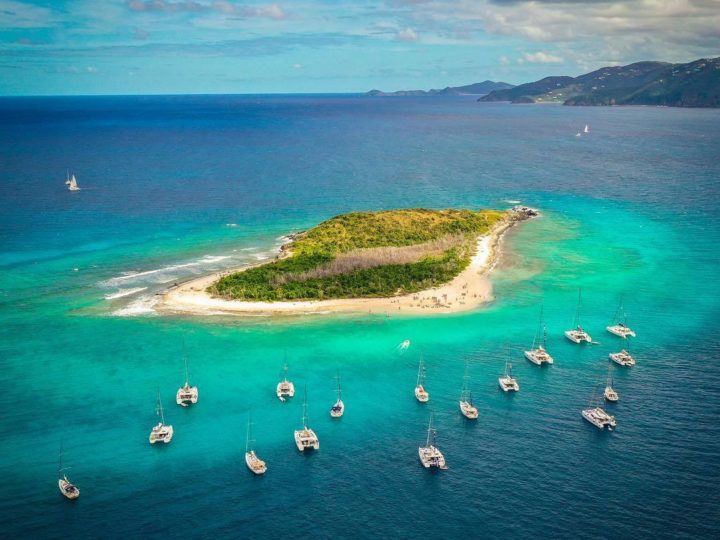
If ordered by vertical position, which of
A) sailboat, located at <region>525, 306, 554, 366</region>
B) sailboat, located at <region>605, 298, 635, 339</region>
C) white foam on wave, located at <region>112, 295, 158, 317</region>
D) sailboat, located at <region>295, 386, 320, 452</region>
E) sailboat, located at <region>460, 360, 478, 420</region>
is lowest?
sailboat, located at <region>295, 386, 320, 452</region>

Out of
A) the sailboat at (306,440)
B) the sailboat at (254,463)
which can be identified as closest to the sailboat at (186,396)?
the sailboat at (254,463)

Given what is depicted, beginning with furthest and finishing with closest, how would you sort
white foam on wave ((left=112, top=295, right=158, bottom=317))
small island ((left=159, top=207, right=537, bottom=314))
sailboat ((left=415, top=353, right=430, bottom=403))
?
small island ((left=159, top=207, right=537, bottom=314)) → white foam on wave ((left=112, top=295, right=158, bottom=317)) → sailboat ((left=415, top=353, right=430, bottom=403))

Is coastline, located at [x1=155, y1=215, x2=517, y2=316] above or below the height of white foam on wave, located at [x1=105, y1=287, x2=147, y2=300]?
above

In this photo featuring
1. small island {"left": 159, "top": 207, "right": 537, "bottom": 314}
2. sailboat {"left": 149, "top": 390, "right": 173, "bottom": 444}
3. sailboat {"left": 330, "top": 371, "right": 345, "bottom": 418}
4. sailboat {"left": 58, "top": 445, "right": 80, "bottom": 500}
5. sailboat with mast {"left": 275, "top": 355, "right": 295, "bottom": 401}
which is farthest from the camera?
small island {"left": 159, "top": 207, "right": 537, "bottom": 314}

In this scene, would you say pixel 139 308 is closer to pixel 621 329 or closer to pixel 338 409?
pixel 338 409

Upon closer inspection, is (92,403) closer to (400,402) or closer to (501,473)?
(400,402)

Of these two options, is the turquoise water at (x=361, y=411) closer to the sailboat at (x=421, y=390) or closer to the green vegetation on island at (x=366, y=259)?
the sailboat at (x=421, y=390)

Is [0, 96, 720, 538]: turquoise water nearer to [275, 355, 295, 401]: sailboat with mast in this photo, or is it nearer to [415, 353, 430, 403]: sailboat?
[415, 353, 430, 403]: sailboat

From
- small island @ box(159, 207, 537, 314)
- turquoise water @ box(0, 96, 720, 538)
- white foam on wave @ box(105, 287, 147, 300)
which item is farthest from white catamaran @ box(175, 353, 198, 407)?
white foam on wave @ box(105, 287, 147, 300)

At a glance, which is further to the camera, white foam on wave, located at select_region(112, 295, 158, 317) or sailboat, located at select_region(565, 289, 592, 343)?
white foam on wave, located at select_region(112, 295, 158, 317)
